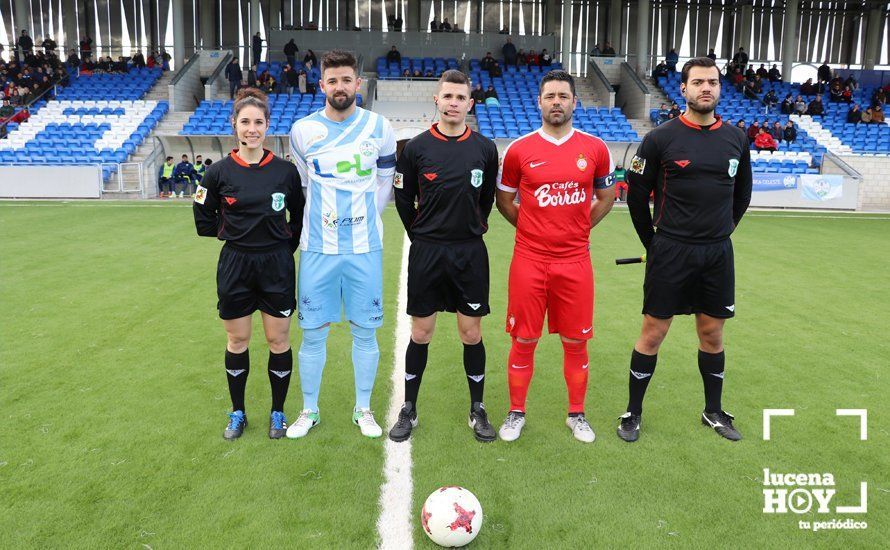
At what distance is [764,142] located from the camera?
2177 cm

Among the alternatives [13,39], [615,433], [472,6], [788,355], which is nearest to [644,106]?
[472,6]

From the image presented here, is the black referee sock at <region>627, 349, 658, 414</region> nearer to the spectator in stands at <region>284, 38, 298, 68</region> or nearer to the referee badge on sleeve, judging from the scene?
the referee badge on sleeve

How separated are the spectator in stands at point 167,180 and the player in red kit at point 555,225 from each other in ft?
60.1

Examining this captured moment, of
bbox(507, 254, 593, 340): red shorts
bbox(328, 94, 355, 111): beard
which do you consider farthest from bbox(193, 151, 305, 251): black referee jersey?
bbox(507, 254, 593, 340): red shorts

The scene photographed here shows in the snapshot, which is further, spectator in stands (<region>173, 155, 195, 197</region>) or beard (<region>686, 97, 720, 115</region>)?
spectator in stands (<region>173, 155, 195, 197</region>)

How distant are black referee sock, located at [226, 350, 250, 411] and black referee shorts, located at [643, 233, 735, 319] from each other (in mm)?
2354

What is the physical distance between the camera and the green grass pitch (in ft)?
9.03

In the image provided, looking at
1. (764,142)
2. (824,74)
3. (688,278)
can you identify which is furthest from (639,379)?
(824,74)

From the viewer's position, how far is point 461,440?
360cm

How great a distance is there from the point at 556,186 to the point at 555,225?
0.22m

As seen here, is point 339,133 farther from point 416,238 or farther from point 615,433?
point 615,433

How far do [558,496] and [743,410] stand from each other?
1745 mm

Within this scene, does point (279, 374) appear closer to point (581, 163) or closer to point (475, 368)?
point (475, 368)

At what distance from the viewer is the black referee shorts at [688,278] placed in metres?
3.51
